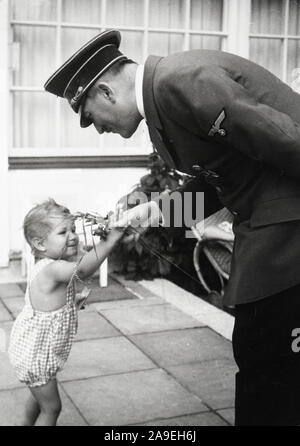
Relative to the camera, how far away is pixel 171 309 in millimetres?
5629

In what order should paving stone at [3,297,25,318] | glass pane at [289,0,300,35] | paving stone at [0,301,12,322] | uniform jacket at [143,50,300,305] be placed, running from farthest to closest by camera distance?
glass pane at [289,0,300,35] → paving stone at [3,297,25,318] → paving stone at [0,301,12,322] → uniform jacket at [143,50,300,305]

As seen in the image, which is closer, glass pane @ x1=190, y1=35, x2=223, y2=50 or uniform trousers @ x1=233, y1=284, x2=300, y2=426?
uniform trousers @ x1=233, y1=284, x2=300, y2=426

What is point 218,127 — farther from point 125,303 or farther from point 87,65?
point 125,303

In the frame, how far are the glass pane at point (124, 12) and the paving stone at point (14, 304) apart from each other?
2726mm

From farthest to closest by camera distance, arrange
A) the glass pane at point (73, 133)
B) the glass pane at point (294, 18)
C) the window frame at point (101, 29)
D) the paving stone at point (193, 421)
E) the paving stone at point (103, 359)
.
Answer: the glass pane at point (294, 18)
the glass pane at point (73, 133)
the window frame at point (101, 29)
the paving stone at point (103, 359)
the paving stone at point (193, 421)

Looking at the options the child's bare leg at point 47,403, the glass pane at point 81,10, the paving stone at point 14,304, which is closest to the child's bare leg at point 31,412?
the child's bare leg at point 47,403

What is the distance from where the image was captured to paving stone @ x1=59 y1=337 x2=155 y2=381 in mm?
4305

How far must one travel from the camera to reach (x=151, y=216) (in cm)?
307

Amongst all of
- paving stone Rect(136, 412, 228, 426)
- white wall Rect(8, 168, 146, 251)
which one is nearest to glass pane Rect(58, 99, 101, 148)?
white wall Rect(8, 168, 146, 251)

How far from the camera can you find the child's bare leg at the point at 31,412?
3404 millimetres

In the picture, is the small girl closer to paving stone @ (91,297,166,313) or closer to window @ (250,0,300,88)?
paving stone @ (91,297,166,313)

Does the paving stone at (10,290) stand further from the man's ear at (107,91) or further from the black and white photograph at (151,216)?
the man's ear at (107,91)

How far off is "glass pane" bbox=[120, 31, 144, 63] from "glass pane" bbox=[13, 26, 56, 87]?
2.24ft
